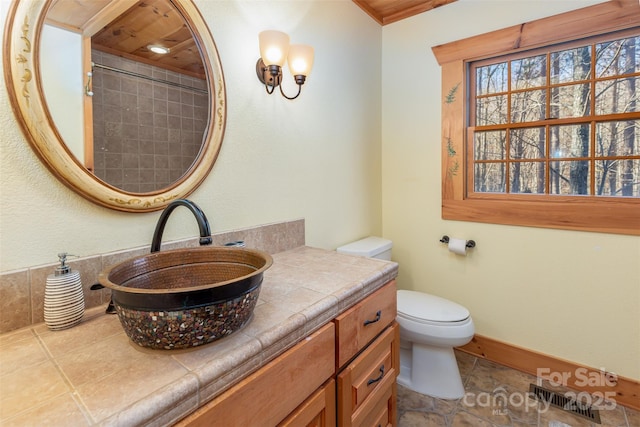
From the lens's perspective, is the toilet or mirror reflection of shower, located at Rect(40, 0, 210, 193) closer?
mirror reflection of shower, located at Rect(40, 0, 210, 193)

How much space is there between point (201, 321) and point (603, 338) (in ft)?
7.27

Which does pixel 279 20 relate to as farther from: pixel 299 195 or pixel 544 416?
pixel 544 416

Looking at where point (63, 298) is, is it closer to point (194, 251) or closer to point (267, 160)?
point (194, 251)

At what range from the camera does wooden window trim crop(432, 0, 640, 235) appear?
167 cm

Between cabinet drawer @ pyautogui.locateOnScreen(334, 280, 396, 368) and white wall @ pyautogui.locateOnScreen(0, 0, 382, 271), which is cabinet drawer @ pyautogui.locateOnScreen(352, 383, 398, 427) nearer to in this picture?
cabinet drawer @ pyautogui.locateOnScreen(334, 280, 396, 368)

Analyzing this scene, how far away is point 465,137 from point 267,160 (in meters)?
1.42

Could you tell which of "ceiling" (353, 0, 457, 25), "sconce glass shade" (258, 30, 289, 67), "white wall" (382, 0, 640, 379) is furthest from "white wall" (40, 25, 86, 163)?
"white wall" (382, 0, 640, 379)

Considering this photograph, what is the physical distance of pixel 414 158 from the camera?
2336mm

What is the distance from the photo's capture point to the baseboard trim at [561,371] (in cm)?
171

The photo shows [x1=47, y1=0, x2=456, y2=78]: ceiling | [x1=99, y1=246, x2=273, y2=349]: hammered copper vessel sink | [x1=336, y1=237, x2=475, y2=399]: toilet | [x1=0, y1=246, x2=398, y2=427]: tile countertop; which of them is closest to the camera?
[x1=0, y1=246, x2=398, y2=427]: tile countertop

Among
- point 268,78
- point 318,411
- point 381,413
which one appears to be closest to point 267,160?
point 268,78

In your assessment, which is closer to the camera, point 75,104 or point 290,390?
point 290,390

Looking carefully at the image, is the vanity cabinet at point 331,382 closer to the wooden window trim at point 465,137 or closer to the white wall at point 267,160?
the white wall at point 267,160

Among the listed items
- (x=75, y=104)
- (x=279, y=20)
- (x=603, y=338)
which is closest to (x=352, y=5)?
(x=279, y=20)
